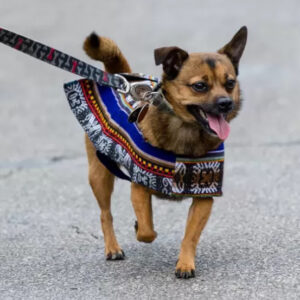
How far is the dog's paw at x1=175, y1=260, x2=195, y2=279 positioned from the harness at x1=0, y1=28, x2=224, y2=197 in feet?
1.29

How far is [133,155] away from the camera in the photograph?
476cm

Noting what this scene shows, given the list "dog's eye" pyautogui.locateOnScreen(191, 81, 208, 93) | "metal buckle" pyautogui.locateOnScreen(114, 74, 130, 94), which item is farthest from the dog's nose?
"metal buckle" pyautogui.locateOnScreen(114, 74, 130, 94)

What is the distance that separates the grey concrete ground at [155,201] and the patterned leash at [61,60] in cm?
110

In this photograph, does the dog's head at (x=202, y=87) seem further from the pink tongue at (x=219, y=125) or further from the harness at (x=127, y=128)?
the harness at (x=127, y=128)

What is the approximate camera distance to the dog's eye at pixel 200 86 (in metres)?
4.44

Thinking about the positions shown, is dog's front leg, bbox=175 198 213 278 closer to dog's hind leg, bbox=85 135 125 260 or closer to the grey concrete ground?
the grey concrete ground

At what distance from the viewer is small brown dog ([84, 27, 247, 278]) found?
444 centimetres

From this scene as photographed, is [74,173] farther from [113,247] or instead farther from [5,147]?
[113,247]

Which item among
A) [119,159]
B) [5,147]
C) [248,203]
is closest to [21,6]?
[5,147]

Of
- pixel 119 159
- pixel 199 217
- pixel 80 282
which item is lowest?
pixel 80 282

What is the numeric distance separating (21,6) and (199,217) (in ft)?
41.1

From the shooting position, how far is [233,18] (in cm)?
1438

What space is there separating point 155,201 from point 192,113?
2.33 m

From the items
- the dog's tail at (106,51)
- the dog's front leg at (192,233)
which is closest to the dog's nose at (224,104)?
the dog's front leg at (192,233)
